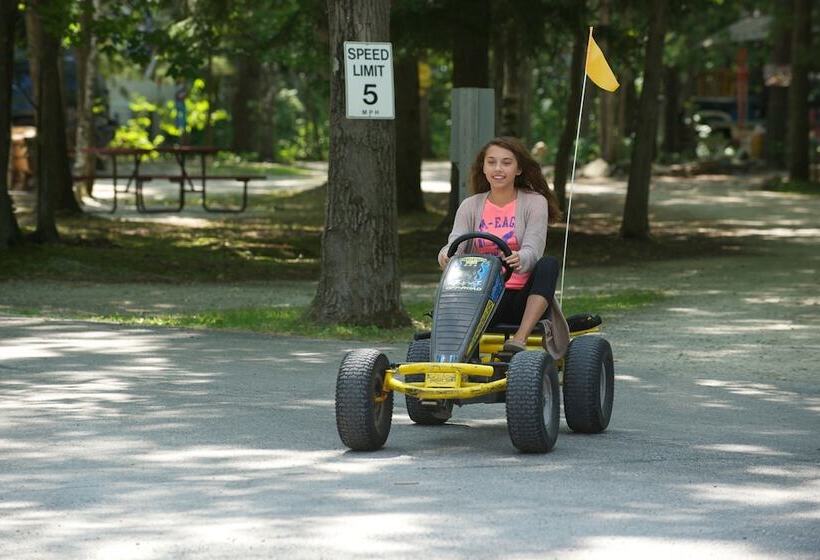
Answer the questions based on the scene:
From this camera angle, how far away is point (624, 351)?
43.6 ft

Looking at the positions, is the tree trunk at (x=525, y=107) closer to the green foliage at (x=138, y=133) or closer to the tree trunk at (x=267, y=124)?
the tree trunk at (x=267, y=124)

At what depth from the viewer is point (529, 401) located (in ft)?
26.5

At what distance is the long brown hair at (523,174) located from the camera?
30.5 ft

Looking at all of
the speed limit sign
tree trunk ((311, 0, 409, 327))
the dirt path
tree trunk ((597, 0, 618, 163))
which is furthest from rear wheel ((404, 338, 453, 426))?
tree trunk ((597, 0, 618, 163))

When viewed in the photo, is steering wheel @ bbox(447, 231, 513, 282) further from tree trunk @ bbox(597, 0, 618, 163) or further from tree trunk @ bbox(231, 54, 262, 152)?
tree trunk @ bbox(231, 54, 262, 152)

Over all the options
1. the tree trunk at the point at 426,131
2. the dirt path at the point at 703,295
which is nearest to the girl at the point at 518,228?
the dirt path at the point at 703,295

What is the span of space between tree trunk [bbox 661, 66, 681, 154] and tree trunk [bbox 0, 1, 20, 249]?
1232 inches

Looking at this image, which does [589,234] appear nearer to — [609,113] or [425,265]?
[425,265]

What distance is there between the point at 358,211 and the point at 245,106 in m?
39.9

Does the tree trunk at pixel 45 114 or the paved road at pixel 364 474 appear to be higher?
the tree trunk at pixel 45 114

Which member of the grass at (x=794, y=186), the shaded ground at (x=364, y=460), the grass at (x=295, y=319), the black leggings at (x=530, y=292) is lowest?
the grass at (x=794, y=186)

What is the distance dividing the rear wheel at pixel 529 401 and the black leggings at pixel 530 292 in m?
0.55

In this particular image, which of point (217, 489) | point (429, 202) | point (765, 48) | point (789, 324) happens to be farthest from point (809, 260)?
point (765, 48)

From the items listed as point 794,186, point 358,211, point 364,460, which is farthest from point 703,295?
point 794,186
